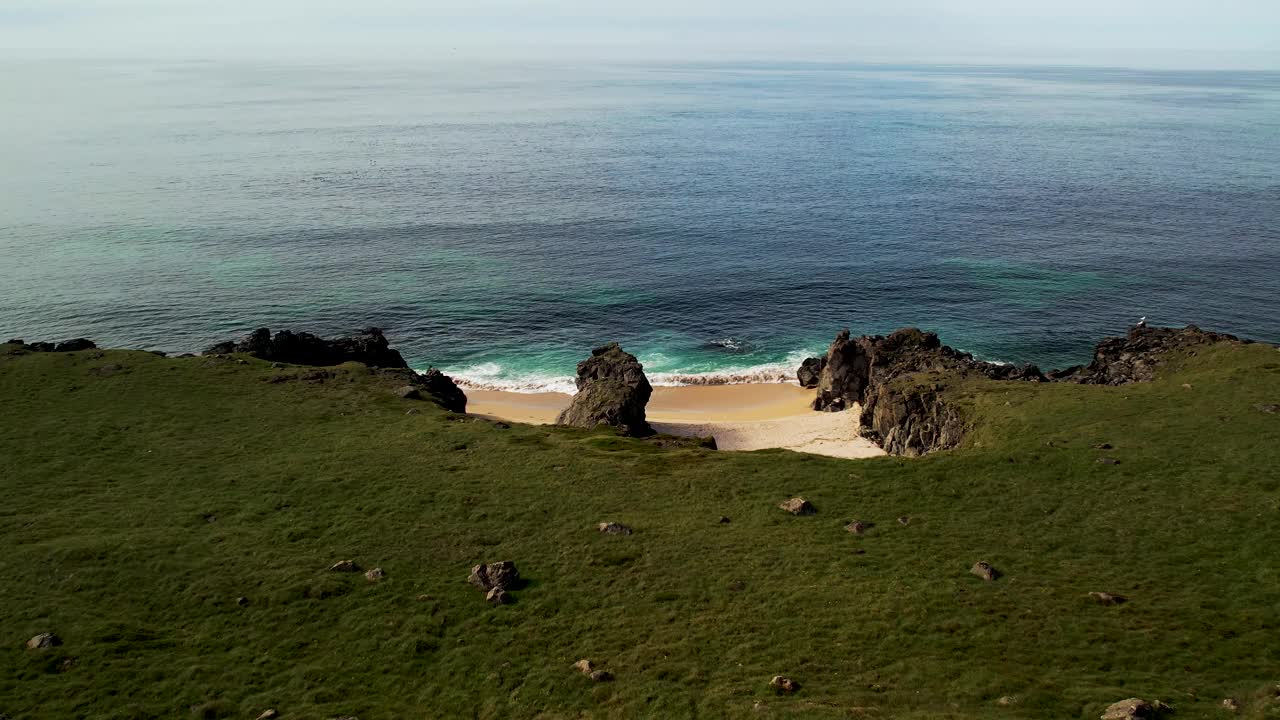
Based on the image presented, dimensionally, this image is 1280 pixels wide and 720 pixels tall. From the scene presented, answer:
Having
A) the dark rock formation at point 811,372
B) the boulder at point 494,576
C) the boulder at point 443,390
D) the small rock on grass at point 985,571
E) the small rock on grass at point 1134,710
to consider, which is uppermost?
the small rock on grass at point 1134,710

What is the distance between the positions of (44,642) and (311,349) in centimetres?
4686

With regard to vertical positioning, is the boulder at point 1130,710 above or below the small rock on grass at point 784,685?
above

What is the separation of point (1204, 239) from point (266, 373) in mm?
143249

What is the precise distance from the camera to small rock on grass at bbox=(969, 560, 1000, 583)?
3971 cm

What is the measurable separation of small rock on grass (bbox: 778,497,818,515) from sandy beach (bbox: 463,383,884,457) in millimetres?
24774

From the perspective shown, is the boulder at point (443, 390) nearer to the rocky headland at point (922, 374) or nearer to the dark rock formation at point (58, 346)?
the dark rock formation at point (58, 346)

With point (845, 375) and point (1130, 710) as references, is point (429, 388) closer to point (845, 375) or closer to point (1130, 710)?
point (845, 375)

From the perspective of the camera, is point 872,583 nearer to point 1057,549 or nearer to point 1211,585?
point 1057,549

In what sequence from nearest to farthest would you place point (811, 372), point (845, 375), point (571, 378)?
1. point (845, 375)
2. point (811, 372)
3. point (571, 378)

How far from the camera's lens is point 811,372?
90562 millimetres

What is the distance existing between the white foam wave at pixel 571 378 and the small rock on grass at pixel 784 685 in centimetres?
5943

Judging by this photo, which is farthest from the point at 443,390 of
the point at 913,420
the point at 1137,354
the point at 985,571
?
the point at 1137,354

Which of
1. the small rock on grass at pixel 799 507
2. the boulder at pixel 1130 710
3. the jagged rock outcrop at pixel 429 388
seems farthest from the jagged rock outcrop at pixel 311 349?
the boulder at pixel 1130 710

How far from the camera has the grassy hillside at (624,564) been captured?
32.6 meters
